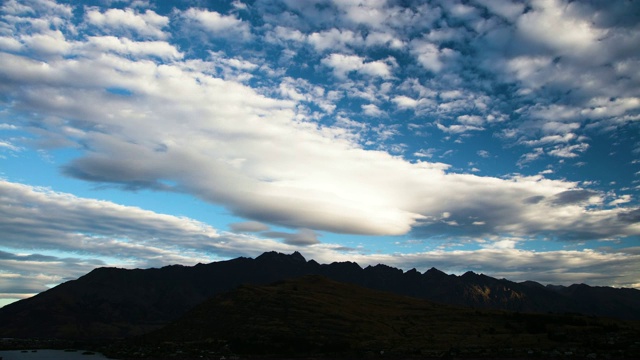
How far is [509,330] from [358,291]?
7946 cm

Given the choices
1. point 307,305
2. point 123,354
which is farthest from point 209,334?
point 307,305

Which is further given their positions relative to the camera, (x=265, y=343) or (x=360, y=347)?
(x=265, y=343)

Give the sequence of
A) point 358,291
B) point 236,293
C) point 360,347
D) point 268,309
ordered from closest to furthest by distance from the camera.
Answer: point 360,347 → point 268,309 → point 236,293 → point 358,291

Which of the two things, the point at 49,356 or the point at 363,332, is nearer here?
the point at 363,332

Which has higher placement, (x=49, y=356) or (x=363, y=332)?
(x=363, y=332)

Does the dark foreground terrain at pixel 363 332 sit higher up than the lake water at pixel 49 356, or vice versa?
the dark foreground terrain at pixel 363 332

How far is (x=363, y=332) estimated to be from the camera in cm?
11469

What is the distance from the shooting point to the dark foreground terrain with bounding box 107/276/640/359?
92688 mm

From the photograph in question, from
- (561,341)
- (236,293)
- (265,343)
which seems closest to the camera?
(561,341)

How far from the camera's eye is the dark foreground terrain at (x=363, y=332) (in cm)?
9269

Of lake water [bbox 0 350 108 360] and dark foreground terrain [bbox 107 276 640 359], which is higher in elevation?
dark foreground terrain [bbox 107 276 640 359]

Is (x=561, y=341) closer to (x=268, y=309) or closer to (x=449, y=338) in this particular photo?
(x=449, y=338)

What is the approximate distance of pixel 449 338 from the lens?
105m

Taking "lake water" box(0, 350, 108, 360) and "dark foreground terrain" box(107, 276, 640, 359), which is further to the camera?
"lake water" box(0, 350, 108, 360)
